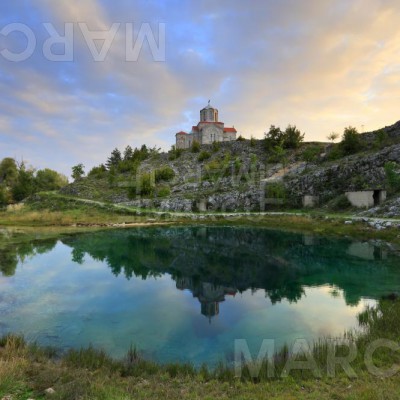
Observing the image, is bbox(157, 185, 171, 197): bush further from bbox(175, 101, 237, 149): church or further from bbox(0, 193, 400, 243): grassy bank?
bbox(175, 101, 237, 149): church

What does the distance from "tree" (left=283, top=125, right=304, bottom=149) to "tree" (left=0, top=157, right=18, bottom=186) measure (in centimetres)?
8076

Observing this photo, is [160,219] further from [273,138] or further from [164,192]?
[273,138]

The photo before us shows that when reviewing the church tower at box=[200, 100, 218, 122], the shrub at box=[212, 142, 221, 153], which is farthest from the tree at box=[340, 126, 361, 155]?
the church tower at box=[200, 100, 218, 122]

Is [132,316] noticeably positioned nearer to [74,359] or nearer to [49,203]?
[74,359]

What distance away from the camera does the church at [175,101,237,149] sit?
9262 centimetres

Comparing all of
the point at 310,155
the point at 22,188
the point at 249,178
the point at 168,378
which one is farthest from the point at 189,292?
the point at 22,188

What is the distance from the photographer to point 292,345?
9.31 meters

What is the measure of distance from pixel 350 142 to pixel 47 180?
9181cm

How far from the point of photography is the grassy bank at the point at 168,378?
18.8ft

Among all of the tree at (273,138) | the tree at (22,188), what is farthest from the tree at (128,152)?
the tree at (273,138)

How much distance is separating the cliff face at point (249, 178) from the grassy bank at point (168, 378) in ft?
128

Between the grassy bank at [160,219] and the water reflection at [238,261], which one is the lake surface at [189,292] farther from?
the grassy bank at [160,219]

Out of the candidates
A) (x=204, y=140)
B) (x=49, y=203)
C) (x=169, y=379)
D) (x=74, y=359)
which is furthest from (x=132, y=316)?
(x=204, y=140)

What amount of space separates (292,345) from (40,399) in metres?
7.03
